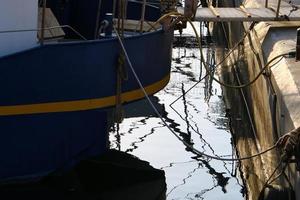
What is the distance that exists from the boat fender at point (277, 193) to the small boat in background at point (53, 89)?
2.41m

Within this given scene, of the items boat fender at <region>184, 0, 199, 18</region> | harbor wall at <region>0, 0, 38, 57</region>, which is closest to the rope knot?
harbor wall at <region>0, 0, 38, 57</region>

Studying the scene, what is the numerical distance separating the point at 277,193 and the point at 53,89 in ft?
9.33

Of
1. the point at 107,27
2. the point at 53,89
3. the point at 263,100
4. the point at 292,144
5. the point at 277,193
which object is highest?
the point at 107,27

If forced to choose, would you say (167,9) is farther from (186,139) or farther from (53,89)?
(53,89)

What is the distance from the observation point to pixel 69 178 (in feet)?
29.9

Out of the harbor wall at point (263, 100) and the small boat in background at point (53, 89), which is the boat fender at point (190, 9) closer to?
the small boat in background at point (53, 89)

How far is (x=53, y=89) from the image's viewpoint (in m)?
8.20

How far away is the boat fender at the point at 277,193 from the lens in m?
7.28

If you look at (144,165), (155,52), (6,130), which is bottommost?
(144,165)

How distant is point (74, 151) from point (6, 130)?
1.11 metres

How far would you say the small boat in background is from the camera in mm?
8047

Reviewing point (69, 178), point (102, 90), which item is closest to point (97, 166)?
point (69, 178)

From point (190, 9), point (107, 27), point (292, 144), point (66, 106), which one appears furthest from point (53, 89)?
point (292, 144)

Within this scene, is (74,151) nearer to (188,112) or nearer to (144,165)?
(144,165)
